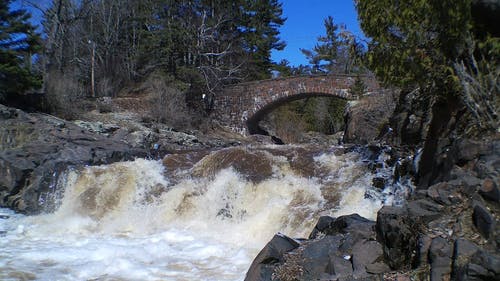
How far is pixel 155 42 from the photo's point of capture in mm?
29422

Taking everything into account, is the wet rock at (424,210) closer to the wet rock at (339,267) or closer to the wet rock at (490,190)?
the wet rock at (490,190)

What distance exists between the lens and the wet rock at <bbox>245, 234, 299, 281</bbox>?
5.38 metres

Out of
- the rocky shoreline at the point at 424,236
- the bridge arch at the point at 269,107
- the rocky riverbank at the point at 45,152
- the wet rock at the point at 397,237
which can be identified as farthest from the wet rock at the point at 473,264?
the bridge arch at the point at 269,107

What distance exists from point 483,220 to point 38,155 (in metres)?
11.5

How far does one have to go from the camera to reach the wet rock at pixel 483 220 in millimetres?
4113

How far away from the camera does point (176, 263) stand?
7.14m

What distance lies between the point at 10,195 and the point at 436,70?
10264 millimetres

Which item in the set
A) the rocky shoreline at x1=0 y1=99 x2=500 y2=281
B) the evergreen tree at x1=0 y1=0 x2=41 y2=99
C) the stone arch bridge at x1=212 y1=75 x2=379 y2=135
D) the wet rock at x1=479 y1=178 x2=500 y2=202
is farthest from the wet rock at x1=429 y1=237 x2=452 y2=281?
the stone arch bridge at x1=212 y1=75 x2=379 y2=135

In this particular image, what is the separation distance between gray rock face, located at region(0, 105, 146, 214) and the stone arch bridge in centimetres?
1376

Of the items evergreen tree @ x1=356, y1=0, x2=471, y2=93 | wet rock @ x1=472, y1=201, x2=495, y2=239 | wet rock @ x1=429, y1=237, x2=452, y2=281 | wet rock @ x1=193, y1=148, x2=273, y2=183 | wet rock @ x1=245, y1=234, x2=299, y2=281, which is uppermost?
evergreen tree @ x1=356, y1=0, x2=471, y2=93

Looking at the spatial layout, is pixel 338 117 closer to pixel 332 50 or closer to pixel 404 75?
pixel 332 50

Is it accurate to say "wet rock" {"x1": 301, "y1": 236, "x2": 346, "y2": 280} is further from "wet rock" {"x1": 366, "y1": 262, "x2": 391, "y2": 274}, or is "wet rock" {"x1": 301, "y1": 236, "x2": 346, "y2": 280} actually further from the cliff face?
"wet rock" {"x1": 366, "y1": 262, "x2": 391, "y2": 274}

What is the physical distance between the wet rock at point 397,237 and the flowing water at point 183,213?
2503 millimetres

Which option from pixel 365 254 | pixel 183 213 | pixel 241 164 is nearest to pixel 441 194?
pixel 365 254
